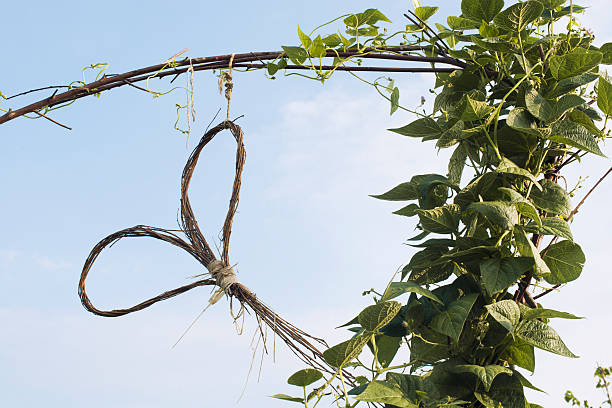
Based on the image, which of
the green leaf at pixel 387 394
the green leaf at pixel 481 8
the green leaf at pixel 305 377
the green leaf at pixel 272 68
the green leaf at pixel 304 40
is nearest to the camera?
the green leaf at pixel 387 394

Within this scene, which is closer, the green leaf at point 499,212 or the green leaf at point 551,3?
the green leaf at point 499,212

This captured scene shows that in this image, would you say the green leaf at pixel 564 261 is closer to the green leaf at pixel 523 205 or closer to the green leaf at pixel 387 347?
the green leaf at pixel 523 205

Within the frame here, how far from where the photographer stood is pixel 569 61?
109 centimetres

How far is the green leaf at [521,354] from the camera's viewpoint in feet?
3.25

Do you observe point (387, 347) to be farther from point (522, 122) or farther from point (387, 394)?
point (522, 122)

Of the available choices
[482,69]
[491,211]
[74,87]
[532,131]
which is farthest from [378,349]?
[74,87]

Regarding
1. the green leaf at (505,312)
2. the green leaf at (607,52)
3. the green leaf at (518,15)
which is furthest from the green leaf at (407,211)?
the green leaf at (607,52)

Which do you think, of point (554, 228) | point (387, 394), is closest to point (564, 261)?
point (554, 228)

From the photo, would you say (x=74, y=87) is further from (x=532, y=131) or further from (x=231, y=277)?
(x=532, y=131)

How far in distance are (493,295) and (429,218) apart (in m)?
0.18

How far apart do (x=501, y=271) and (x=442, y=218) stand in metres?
0.13

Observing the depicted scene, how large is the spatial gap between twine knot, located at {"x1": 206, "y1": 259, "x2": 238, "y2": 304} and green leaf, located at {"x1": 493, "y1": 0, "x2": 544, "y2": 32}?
83 cm

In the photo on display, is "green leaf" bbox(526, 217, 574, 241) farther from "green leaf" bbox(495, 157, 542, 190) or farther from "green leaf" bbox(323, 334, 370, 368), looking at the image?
"green leaf" bbox(323, 334, 370, 368)

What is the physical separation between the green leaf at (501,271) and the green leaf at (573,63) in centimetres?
38
